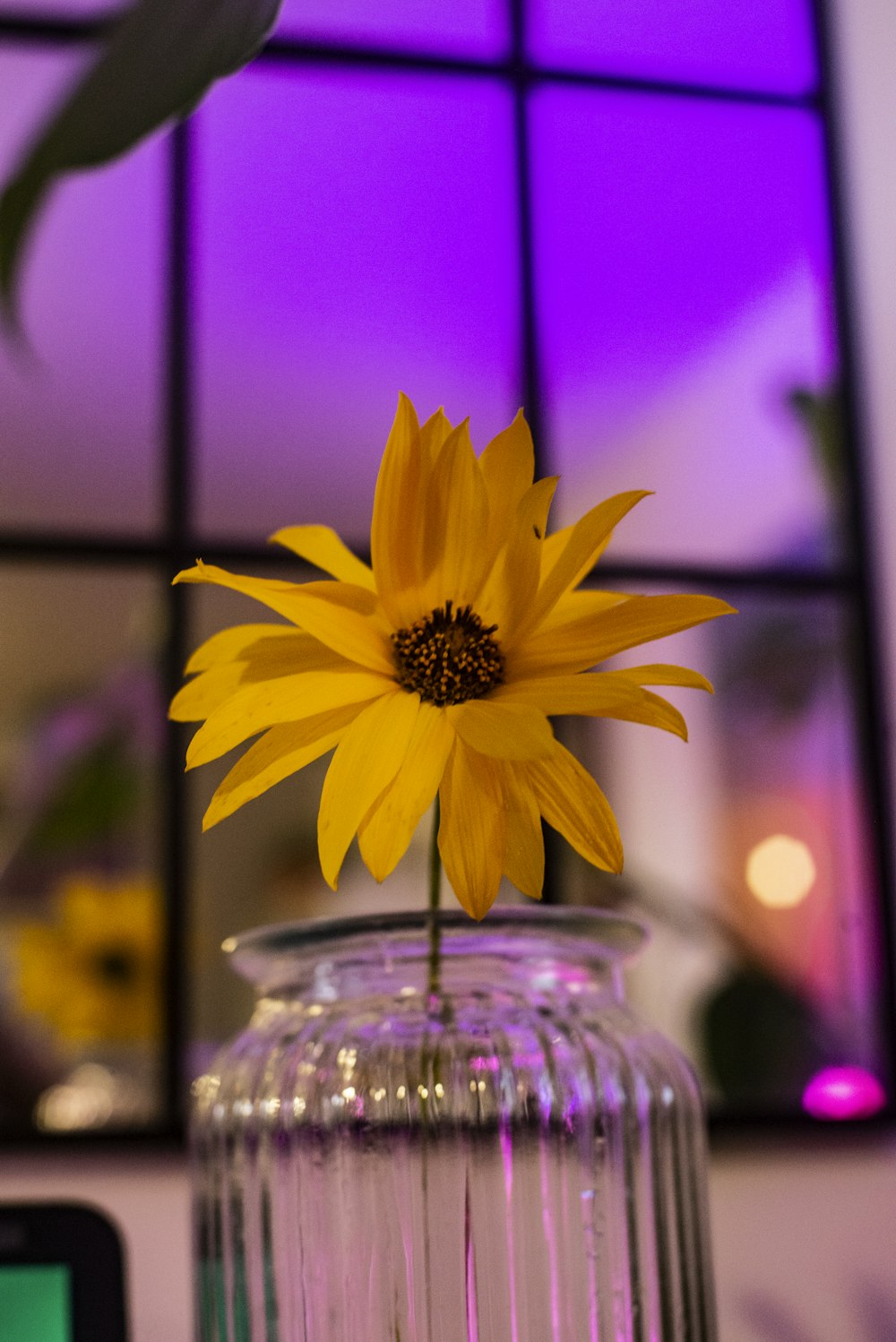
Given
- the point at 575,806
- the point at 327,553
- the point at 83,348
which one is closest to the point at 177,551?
the point at 83,348

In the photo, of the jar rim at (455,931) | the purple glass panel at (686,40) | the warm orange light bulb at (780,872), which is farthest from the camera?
the purple glass panel at (686,40)

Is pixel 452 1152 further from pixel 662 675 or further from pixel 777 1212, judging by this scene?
pixel 777 1212

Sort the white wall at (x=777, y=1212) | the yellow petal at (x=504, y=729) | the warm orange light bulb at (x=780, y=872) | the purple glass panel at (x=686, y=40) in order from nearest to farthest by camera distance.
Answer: the yellow petal at (x=504, y=729) < the white wall at (x=777, y=1212) < the warm orange light bulb at (x=780, y=872) < the purple glass panel at (x=686, y=40)

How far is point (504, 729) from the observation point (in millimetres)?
372

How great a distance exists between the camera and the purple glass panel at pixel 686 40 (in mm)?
905

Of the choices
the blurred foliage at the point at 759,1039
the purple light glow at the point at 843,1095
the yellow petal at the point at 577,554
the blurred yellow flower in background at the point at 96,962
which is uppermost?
the yellow petal at the point at 577,554

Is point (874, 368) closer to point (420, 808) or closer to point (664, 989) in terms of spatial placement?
point (664, 989)

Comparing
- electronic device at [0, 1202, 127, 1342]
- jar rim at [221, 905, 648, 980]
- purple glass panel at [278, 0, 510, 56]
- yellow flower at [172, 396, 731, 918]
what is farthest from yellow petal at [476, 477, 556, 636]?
purple glass panel at [278, 0, 510, 56]

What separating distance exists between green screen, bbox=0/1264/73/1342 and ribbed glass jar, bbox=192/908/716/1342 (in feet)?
0.23

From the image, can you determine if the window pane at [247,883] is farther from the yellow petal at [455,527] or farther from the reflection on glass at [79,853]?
the yellow petal at [455,527]

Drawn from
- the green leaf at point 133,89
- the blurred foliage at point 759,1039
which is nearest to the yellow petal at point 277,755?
the green leaf at point 133,89

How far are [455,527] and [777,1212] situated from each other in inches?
19.7

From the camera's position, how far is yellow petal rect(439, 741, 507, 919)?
38 cm

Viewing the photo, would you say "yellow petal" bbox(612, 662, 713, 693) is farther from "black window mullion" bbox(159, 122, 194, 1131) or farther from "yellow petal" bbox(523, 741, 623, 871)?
"black window mullion" bbox(159, 122, 194, 1131)
